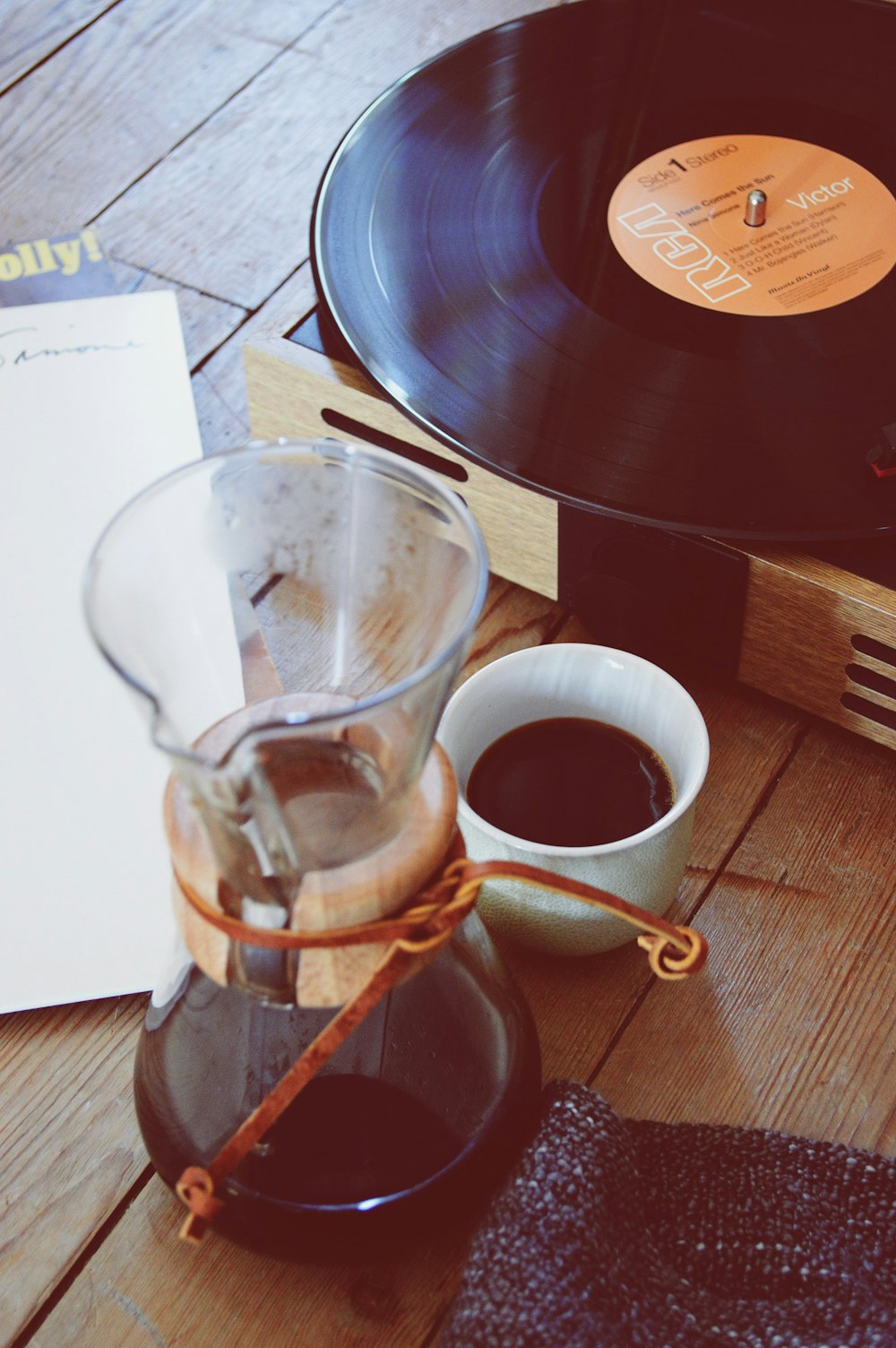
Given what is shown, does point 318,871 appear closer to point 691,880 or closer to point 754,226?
point 691,880

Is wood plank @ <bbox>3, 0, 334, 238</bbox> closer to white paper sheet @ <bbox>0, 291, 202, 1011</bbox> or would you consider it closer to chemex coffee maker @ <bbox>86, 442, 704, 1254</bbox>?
white paper sheet @ <bbox>0, 291, 202, 1011</bbox>

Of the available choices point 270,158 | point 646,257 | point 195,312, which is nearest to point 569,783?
point 646,257

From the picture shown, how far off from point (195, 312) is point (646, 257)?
0.97ft

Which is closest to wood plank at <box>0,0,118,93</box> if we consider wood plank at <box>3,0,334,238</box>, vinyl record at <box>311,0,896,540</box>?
wood plank at <box>3,0,334,238</box>

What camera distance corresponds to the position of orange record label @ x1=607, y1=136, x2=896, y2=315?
667 mm

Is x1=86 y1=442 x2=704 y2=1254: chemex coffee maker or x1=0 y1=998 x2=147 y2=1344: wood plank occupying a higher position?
x1=86 y1=442 x2=704 y2=1254: chemex coffee maker

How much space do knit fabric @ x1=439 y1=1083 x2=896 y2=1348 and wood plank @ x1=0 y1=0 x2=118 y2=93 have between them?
0.87 meters

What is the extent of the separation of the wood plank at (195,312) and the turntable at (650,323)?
0.41 feet

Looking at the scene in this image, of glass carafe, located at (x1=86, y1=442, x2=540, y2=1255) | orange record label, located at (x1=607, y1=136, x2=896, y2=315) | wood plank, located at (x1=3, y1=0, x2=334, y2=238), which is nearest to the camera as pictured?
glass carafe, located at (x1=86, y1=442, x2=540, y2=1255)

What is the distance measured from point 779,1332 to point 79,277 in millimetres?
692

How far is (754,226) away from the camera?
71 cm

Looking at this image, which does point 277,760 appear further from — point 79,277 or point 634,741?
point 79,277

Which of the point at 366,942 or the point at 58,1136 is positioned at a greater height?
the point at 366,942
